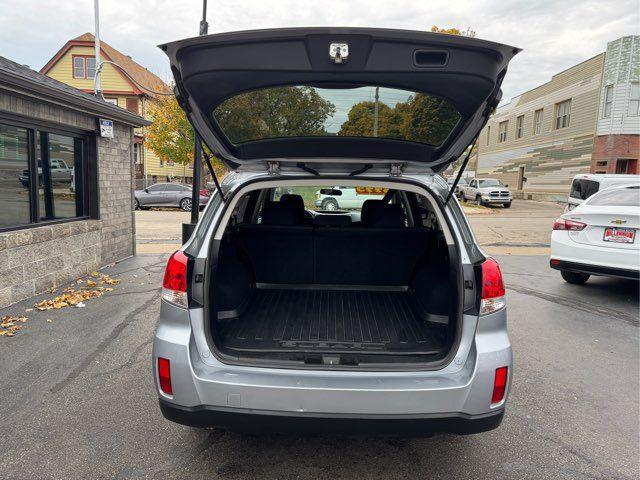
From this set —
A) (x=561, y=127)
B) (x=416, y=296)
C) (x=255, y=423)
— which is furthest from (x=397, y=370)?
(x=561, y=127)

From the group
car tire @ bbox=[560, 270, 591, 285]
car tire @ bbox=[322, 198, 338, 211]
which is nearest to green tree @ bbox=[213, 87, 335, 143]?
car tire @ bbox=[322, 198, 338, 211]

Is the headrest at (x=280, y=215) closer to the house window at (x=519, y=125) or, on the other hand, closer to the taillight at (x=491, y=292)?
the taillight at (x=491, y=292)

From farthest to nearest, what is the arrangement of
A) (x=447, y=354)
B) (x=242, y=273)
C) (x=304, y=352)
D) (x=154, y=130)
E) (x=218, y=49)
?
(x=154, y=130) < (x=242, y=273) < (x=304, y=352) < (x=447, y=354) < (x=218, y=49)

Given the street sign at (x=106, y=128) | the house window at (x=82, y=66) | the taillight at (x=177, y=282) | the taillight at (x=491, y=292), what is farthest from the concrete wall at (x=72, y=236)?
the house window at (x=82, y=66)

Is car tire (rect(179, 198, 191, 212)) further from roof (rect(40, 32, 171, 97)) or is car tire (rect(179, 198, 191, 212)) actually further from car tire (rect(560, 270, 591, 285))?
car tire (rect(560, 270, 591, 285))

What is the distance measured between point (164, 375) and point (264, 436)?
35.7 inches

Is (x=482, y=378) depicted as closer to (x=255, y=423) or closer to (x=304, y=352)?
(x=304, y=352)

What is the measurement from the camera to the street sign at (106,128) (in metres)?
7.02

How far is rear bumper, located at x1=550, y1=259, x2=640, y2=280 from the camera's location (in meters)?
5.38

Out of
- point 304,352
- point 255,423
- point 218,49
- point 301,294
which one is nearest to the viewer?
point 218,49

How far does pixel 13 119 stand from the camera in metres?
5.21

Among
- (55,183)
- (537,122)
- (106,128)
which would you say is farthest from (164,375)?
(537,122)

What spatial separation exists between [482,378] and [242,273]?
1.86 m

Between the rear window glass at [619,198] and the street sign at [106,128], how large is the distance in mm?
7525
